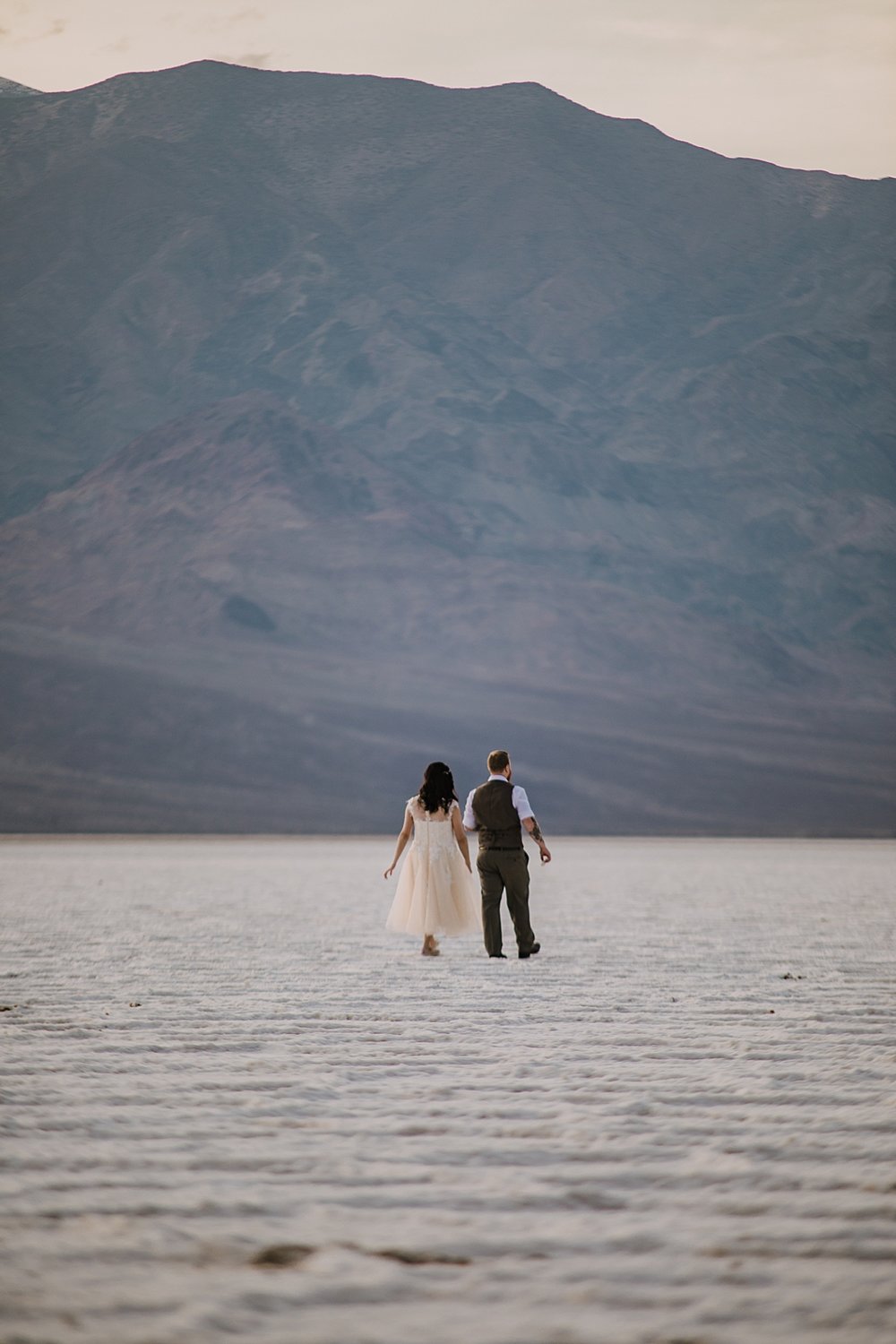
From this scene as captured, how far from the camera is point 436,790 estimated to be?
11.1m

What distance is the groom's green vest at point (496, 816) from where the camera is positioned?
1068cm

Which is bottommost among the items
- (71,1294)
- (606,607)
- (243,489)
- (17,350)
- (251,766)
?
(71,1294)

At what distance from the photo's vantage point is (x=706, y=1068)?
614 centimetres

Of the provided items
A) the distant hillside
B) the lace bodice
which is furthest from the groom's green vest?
the distant hillside

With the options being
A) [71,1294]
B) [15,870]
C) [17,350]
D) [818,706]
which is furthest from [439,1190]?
[17,350]

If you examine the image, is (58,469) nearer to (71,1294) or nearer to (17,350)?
(17,350)

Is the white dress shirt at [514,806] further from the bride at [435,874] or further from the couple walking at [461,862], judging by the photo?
the bride at [435,874]

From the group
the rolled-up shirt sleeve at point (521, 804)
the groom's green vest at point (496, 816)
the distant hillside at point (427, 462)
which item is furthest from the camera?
the distant hillside at point (427, 462)

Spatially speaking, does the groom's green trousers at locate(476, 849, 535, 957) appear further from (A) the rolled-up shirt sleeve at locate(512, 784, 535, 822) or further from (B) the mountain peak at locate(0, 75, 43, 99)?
(B) the mountain peak at locate(0, 75, 43, 99)

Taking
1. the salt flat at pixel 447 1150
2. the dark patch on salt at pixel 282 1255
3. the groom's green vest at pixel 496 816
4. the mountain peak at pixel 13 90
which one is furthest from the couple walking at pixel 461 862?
the mountain peak at pixel 13 90

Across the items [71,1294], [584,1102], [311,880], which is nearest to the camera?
[71,1294]

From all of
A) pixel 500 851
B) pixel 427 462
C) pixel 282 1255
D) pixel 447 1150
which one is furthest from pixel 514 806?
pixel 427 462

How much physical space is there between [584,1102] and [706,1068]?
0.90m

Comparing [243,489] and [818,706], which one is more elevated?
[243,489]
